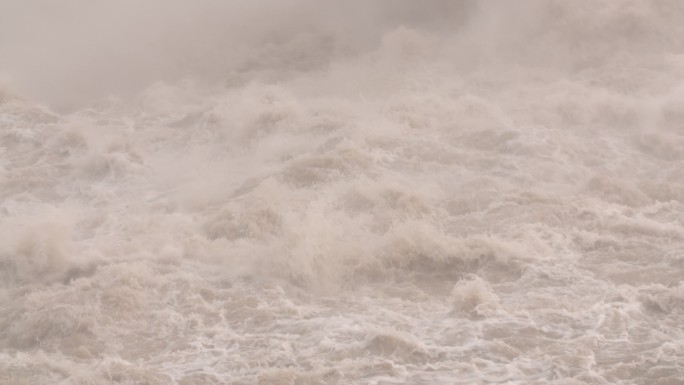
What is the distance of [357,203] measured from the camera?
9922mm

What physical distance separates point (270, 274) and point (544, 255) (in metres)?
2.80

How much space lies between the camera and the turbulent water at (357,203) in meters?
6.99

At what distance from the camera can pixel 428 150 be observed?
37.9 feet

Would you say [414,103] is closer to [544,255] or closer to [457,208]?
[457,208]

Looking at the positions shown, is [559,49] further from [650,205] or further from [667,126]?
[650,205]

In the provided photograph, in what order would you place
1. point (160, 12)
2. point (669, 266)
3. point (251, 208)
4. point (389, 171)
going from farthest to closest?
point (160, 12)
point (389, 171)
point (251, 208)
point (669, 266)

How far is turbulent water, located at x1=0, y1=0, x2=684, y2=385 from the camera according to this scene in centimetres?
699

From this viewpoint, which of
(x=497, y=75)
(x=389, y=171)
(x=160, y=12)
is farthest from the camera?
(x=160, y=12)

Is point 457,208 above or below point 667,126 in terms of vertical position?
below

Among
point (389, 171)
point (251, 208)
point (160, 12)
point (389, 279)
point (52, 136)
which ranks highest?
point (160, 12)

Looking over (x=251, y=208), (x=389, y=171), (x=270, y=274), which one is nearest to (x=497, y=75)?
(x=389, y=171)

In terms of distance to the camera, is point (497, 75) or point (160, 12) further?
point (160, 12)

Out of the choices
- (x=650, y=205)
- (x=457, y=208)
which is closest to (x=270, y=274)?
(x=457, y=208)

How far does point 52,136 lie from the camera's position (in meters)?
12.8
